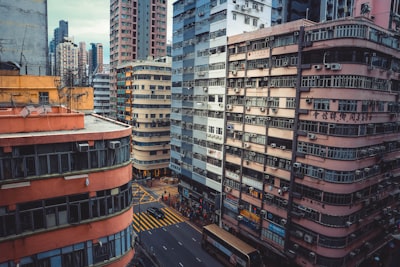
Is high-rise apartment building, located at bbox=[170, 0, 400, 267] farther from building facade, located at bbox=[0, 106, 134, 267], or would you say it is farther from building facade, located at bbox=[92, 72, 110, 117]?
building facade, located at bbox=[92, 72, 110, 117]

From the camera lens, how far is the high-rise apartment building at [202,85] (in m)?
41.5

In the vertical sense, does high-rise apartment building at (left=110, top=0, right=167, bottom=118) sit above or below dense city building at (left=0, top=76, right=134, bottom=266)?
above

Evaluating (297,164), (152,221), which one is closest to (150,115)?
(152,221)

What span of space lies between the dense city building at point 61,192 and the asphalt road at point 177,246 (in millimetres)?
18574

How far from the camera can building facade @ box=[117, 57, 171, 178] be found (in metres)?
66.9

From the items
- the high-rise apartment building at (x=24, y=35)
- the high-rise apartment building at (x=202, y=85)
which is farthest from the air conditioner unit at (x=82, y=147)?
the high-rise apartment building at (x=202, y=85)

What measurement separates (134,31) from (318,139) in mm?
73419

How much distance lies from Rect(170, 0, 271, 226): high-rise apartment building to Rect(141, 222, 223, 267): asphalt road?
5.84 meters

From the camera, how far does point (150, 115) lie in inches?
2650

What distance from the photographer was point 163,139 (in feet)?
227

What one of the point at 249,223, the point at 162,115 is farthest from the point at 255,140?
the point at 162,115

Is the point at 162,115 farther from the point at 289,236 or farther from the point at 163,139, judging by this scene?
the point at 289,236

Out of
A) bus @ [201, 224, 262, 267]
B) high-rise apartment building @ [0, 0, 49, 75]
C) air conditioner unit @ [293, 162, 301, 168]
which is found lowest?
bus @ [201, 224, 262, 267]

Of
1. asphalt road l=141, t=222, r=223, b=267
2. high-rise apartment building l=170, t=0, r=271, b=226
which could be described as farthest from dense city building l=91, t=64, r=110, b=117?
asphalt road l=141, t=222, r=223, b=267
